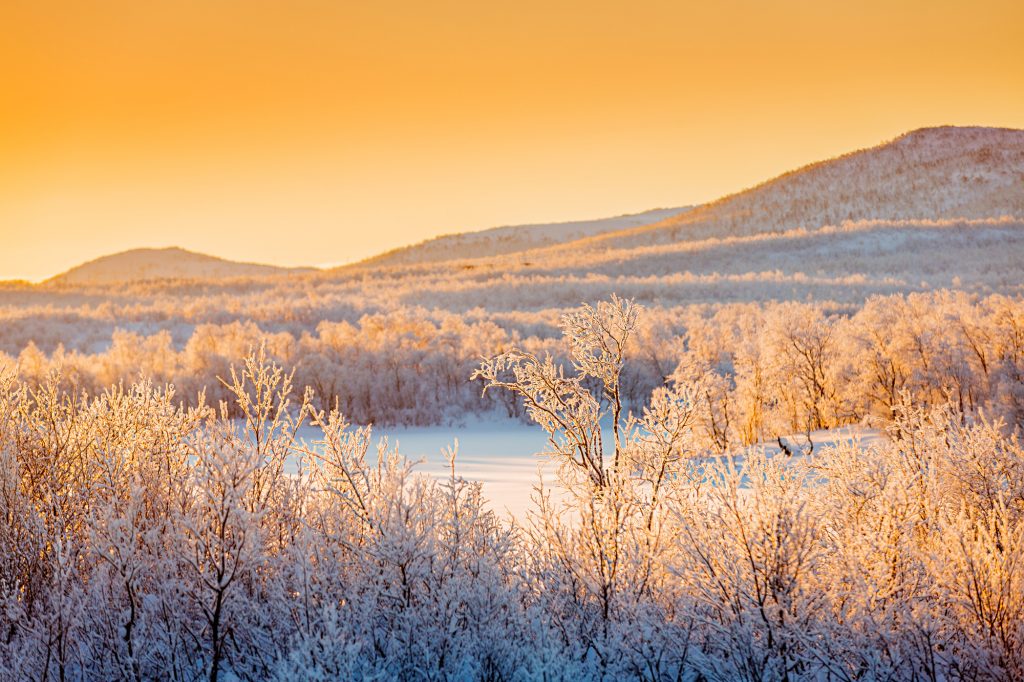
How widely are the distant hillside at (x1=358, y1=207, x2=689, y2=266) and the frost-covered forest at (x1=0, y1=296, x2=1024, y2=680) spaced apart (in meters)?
121

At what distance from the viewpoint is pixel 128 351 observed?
40.0m

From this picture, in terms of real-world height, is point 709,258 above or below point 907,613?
above

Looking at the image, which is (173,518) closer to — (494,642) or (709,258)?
(494,642)

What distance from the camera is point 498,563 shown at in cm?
1048

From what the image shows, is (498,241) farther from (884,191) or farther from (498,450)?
(498,450)

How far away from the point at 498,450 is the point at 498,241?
125 meters

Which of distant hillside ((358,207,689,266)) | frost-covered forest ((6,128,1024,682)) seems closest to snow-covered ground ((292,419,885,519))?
frost-covered forest ((6,128,1024,682))

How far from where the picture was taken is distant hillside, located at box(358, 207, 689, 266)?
141 meters

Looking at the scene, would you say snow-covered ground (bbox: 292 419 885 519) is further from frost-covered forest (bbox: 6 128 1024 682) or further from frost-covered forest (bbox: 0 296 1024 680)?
frost-covered forest (bbox: 0 296 1024 680)

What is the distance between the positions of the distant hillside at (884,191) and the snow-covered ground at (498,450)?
7008 cm

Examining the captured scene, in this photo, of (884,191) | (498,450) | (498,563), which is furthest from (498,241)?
(498,563)

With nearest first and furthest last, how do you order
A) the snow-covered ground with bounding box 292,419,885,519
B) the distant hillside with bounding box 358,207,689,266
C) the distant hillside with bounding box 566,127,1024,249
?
1. the snow-covered ground with bounding box 292,419,885,519
2. the distant hillside with bounding box 566,127,1024,249
3. the distant hillside with bounding box 358,207,689,266

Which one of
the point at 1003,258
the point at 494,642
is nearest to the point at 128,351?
the point at 494,642

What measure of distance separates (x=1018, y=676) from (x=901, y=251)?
237 feet
